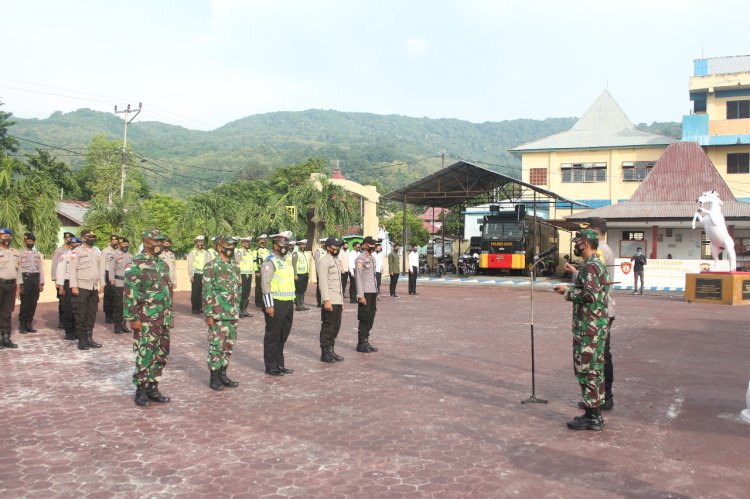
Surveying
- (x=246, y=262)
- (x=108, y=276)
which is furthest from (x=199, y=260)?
(x=108, y=276)

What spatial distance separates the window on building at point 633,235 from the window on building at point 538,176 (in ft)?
27.9

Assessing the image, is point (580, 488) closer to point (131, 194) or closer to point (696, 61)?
point (131, 194)

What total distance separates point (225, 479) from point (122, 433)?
5.26 ft

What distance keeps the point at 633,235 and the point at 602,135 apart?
10.4 meters

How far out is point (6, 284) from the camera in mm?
9969

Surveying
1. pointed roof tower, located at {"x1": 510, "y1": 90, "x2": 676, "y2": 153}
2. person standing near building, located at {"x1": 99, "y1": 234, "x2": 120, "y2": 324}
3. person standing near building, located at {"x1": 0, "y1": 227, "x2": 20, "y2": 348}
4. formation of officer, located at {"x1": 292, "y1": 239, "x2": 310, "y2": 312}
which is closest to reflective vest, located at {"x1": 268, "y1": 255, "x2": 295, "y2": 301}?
person standing near building, located at {"x1": 0, "y1": 227, "x2": 20, "y2": 348}

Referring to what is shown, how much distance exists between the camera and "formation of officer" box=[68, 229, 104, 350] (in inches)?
391

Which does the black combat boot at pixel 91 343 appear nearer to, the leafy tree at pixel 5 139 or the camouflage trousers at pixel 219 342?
the camouflage trousers at pixel 219 342

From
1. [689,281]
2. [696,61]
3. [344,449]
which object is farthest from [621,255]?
[344,449]

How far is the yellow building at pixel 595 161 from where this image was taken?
118 feet

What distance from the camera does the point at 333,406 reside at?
654 cm

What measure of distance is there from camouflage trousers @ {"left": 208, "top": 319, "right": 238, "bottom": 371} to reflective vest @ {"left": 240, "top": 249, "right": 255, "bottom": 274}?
25.4 feet

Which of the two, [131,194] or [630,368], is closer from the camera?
[630,368]

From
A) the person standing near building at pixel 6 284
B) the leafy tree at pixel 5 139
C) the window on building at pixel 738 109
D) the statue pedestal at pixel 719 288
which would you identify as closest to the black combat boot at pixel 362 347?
the person standing near building at pixel 6 284
